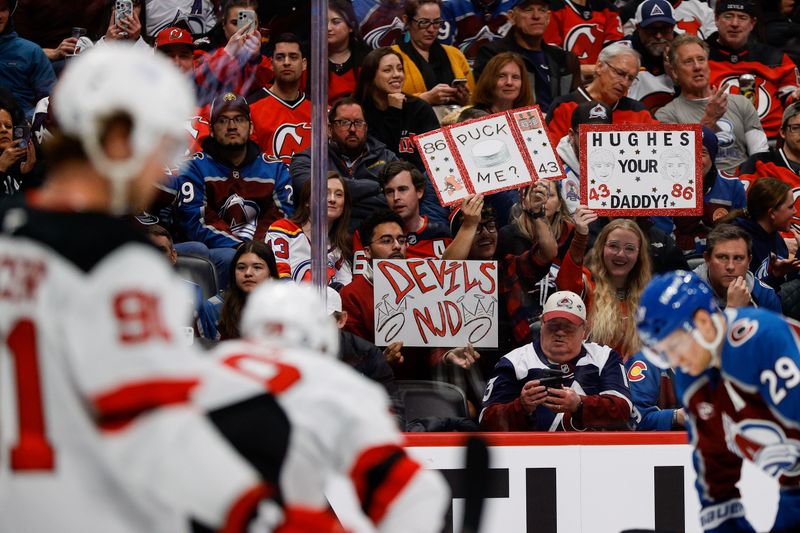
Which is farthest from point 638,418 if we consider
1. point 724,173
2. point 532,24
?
point 532,24

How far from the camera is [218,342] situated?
15.3ft

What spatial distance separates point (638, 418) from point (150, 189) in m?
3.28

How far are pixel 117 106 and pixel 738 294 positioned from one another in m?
3.94

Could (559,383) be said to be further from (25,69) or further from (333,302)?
(25,69)

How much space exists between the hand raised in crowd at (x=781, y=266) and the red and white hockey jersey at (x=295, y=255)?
1.96 m

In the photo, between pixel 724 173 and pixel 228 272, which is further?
pixel 724 173

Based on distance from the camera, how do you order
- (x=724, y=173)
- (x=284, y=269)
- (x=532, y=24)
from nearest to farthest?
(x=284, y=269) → (x=724, y=173) → (x=532, y=24)

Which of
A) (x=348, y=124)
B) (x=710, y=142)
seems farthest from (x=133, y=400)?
(x=710, y=142)

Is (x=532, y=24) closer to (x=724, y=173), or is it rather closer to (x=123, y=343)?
(x=724, y=173)

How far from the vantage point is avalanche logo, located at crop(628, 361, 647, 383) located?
4816mm

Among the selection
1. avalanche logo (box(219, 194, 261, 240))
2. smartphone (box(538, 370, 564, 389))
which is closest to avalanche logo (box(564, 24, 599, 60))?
avalanche logo (box(219, 194, 261, 240))

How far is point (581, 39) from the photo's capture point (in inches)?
280

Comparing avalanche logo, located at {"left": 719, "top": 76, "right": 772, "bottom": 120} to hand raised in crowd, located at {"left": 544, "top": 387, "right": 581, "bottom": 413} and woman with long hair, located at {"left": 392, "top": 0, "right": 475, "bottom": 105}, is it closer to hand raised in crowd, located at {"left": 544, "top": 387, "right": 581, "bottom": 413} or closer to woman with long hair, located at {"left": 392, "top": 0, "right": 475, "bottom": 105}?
woman with long hair, located at {"left": 392, "top": 0, "right": 475, "bottom": 105}

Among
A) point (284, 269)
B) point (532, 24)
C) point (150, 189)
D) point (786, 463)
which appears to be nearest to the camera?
point (150, 189)
